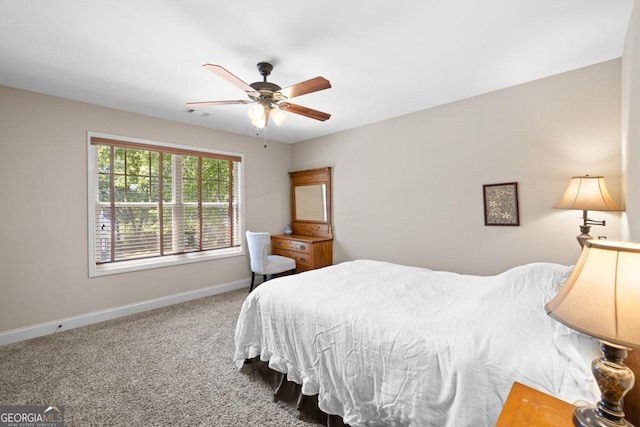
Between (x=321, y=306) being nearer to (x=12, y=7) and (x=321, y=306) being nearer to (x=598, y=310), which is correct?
(x=598, y=310)

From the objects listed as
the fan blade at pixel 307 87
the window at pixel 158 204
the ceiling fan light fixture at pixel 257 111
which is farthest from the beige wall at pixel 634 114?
the window at pixel 158 204

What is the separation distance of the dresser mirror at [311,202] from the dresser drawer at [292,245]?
483 millimetres

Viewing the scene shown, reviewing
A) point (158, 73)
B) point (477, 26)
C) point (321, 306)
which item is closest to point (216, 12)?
point (158, 73)

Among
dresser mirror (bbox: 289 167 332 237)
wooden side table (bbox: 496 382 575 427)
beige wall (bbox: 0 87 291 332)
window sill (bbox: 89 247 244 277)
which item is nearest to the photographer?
wooden side table (bbox: 496 382 575 427)

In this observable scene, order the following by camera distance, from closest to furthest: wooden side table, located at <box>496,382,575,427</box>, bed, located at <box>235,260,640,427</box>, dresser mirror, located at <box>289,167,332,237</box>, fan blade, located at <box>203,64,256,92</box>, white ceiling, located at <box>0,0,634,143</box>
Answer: wooden side table, located at <box>496,382,575,427</box> → bed, located at <box>235,260,640,427</box> → white ceiling, located at <box>0,0,634,143</box> → fan blade, located at <box>203,64,256,92</box> → dresser mirror, located at <box>289,167,332,237</box>

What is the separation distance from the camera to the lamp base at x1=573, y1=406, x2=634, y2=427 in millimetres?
783

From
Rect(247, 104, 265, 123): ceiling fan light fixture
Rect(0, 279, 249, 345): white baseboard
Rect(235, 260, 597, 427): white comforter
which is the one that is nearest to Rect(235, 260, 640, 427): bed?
Rect(235, 260, 597, 427): white comforter

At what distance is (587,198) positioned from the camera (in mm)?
2260

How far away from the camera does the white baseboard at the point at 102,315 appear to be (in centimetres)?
288

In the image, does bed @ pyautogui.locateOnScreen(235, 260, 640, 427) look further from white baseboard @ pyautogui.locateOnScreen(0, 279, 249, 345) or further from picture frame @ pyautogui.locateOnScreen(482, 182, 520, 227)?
white baseboard @ pyautogui.locateOnScreen(0, 279, 249, 345)

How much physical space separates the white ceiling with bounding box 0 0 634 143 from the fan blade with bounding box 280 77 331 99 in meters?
0.31

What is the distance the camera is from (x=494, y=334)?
51.9 inches

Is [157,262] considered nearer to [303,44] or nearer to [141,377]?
[141,377]

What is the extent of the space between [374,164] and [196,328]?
10.3 ft
